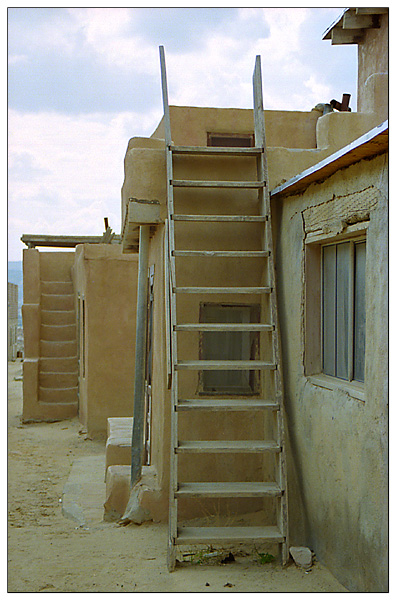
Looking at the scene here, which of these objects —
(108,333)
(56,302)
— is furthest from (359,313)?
(56,302)

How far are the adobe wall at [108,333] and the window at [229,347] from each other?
5734mm

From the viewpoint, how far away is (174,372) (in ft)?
15.5

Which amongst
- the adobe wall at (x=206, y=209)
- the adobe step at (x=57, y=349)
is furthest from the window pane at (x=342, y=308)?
the adobe step at (x=57, y=349)

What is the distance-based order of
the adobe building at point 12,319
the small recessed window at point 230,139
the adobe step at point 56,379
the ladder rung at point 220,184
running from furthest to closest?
the adobe building at point 12,319 < the adobe step at point 56,379 < the small recessed window at point 230,139 < the ladder rung at point 220,184

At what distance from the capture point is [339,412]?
415 cm

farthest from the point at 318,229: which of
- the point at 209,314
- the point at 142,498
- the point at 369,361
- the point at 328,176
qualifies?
the point at 142,498

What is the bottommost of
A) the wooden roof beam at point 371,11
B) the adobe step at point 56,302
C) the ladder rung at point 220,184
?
the adobe step at point 56,302

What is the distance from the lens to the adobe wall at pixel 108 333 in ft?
37.3

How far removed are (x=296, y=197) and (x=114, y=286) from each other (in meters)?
6.83

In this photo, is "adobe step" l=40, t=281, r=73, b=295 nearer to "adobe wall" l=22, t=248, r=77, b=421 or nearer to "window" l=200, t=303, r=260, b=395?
"adobe wall" l=22, t=248, r=77, b=421

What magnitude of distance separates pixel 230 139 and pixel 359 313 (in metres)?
5.39

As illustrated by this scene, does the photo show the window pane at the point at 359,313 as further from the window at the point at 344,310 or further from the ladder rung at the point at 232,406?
the ladder rung at the point at 232,406

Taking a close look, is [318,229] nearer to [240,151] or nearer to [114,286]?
[240,151]

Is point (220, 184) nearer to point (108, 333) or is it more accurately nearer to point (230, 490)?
point (230, 490)
